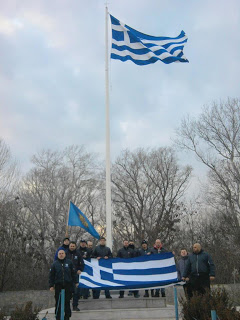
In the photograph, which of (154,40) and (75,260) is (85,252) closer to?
(75,260)

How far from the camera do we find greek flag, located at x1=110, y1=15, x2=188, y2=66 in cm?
1374

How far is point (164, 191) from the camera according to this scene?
3064cm

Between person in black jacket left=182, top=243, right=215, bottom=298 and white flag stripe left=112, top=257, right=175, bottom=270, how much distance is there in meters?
0.44

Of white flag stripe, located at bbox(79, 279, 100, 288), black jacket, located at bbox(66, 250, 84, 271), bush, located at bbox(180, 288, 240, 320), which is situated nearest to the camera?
bush, located at bbox(180, 288, 240, 320)

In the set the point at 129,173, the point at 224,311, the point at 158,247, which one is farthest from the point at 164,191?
the point at 224,311

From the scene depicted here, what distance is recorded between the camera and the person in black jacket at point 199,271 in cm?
762

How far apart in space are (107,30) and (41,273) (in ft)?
44.8

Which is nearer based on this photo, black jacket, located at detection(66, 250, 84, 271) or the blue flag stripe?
the blue flag stripe

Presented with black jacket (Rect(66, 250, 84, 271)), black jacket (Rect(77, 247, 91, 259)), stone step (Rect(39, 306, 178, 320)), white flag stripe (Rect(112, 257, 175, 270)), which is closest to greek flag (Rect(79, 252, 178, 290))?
white flag stripe (Rect(112, 257, 175, 270))

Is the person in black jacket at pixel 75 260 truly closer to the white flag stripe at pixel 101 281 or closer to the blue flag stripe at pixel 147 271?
the white flag stripe at pixel 101 281

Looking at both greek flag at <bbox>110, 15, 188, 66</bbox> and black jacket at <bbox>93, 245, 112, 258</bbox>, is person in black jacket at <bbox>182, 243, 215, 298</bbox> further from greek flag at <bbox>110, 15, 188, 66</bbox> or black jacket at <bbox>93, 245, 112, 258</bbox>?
greek flag at <bbox>110, 15, 188, 66</bbox>

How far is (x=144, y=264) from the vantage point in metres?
7.84

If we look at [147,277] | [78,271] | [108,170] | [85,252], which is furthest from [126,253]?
[108,170]

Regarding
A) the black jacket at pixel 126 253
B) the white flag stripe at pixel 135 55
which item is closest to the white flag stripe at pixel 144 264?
the black jacket at pixel 126 253
